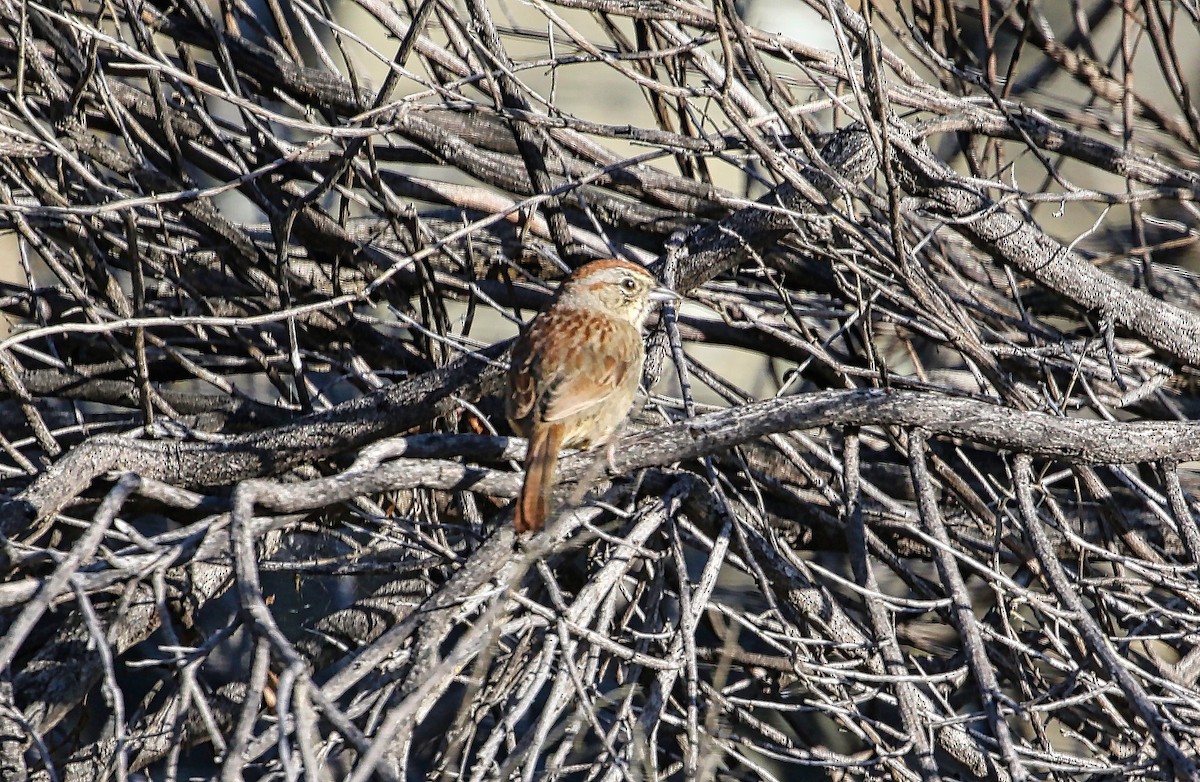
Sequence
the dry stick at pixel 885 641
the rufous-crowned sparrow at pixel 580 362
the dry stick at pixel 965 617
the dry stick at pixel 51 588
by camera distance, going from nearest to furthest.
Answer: the dry stick at pixel 51 588 → the dry stick at pixel 965 617 → the dry stick at pixel 885 641 → the rufous-crowned sparrow at pixel 580 362

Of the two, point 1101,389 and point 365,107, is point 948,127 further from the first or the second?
point 365,107

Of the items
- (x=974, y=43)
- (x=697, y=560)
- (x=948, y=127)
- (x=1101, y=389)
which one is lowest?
(x=697, y=560)

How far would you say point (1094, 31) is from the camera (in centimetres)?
538

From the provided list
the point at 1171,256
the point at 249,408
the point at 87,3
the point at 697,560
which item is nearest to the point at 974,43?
the point at 1171,256

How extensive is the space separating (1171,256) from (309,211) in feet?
12.8

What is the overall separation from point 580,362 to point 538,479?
0.70m

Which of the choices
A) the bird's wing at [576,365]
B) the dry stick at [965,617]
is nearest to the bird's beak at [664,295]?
the bird's wing at [576,365]

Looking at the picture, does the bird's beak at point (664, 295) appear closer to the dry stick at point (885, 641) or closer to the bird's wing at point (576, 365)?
the bird's wing at point (576, 365)

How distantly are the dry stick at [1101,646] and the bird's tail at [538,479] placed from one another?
1309 millimetres

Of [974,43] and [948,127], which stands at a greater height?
[974,43]

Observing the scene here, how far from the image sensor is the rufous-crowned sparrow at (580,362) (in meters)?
3.38

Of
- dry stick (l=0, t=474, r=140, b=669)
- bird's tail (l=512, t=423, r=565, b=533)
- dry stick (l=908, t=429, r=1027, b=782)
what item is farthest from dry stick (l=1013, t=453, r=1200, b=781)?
dry stick (l=0, t=474, r=140, b=669)

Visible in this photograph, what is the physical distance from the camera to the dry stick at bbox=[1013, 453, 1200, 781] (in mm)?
2281

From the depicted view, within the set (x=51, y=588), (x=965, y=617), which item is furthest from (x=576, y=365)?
(x=51, y=588)
